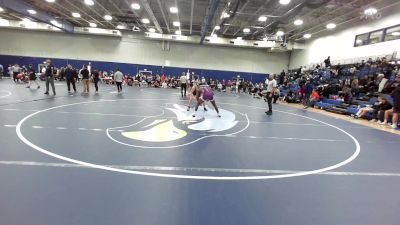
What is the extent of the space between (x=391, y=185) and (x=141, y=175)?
382cm

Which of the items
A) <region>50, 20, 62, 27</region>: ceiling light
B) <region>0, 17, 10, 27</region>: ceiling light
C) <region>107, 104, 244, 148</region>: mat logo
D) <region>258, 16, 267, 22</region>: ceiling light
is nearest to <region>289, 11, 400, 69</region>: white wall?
<region>258, 16, 267, 22</region>: ceiling light

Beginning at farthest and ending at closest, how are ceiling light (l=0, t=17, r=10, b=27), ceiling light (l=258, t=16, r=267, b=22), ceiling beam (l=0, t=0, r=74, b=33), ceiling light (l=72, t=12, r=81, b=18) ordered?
ceiling light (l=0, t=17, r=10, b=27) < ceiling light (l=72, t=12, r=81, b=18) < ceiling light (l=258, t=16, r=267, b=22) < ceiling beam (l=0, t=0, r=74, b=33)

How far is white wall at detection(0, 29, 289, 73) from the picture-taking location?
30266 millimetres

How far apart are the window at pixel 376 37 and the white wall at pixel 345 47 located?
0.89 feet

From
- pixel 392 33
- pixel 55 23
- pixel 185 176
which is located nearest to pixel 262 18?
pixel 392 33

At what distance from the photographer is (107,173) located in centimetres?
390

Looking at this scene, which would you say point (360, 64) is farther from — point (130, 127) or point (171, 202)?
point (171, 202)

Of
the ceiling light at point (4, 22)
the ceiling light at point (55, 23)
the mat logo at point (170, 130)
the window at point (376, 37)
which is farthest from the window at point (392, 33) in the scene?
the ceiling light at point (4, 22)

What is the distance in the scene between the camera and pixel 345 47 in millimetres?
22188

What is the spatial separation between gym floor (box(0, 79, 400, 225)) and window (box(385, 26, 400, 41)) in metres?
13.3

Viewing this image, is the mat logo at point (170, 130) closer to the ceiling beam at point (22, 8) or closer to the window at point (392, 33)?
the window at point (392, 33)

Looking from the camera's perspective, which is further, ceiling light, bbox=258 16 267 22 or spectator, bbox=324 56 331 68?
spectator, bbox=324 56 331 68

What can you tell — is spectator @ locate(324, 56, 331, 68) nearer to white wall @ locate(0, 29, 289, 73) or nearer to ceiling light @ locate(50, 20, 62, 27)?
white wall @ locate(0, 29, 289, 73)

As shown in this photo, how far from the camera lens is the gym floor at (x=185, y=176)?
293cm
